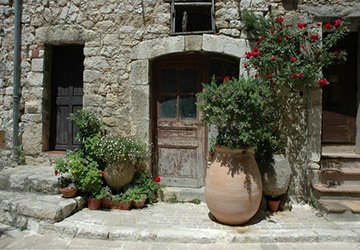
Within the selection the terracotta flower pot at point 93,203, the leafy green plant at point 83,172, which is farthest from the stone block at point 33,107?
the terracotta flower pot at point 93,203

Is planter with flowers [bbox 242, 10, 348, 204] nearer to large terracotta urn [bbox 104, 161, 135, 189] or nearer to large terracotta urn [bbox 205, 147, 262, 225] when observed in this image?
large terracotta urn [bbox 205, 147, 262, 225]

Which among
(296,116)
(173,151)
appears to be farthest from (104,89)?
(296,116)

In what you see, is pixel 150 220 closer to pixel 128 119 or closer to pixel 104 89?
pixel 128 119

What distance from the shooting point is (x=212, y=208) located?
3.42 m

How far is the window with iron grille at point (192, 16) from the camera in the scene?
428cm

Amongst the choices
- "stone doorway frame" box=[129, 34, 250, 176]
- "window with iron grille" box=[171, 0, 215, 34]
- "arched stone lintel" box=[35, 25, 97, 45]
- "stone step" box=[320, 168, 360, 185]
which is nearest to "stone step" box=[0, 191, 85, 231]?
"stone doorway frame" box=[129, 34, 250, 176]

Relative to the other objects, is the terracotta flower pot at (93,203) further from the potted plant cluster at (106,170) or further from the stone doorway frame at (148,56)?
the stone doorway frame at (148,56)

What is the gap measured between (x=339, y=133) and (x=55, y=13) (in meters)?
5.22

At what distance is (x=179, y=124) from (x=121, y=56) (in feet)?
4.57

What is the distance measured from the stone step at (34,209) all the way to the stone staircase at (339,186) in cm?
325

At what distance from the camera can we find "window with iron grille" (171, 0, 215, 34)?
4277 mm

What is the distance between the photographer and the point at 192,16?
4531 millimetres

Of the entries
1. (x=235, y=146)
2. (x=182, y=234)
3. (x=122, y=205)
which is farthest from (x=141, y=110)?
(x=182, y=234)

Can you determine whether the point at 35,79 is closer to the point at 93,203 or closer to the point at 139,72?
the point at 139,72
